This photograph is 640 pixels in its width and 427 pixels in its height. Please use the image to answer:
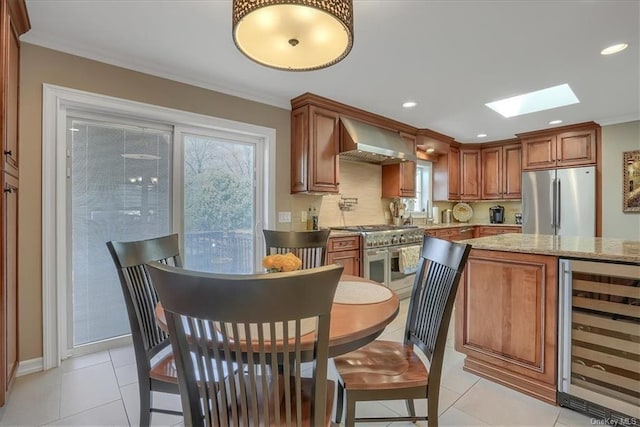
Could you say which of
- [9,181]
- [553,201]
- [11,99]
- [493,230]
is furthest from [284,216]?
[553,201]

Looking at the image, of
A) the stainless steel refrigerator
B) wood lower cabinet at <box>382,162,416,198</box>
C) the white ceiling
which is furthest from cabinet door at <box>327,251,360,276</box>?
the stainless steel refrigerator

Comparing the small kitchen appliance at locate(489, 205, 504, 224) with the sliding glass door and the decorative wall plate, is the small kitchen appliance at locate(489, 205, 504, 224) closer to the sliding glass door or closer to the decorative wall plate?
the decorative wall plate

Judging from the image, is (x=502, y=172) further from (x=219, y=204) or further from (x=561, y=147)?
(x=219, y=204)

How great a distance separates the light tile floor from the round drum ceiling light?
1.96 meters

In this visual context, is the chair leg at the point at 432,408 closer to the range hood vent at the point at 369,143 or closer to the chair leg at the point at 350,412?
the chair leg at the point at 350,412

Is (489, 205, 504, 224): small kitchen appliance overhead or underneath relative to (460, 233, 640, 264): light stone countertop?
overhead

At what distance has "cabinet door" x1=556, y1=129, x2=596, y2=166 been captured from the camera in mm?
4305

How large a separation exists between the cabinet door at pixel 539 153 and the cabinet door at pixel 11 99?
6023 millimetres

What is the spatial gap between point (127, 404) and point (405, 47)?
10.0 feet

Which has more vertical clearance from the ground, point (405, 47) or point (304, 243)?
point (405, 47)

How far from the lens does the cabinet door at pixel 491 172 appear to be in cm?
548

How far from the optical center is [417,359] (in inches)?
58.3

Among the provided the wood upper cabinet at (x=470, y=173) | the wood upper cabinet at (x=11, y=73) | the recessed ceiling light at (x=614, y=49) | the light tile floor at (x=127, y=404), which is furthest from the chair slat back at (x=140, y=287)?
the wood upper cabinet at (x=470, y=173)

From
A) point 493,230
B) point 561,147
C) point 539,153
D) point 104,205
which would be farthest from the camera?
point 493,230
